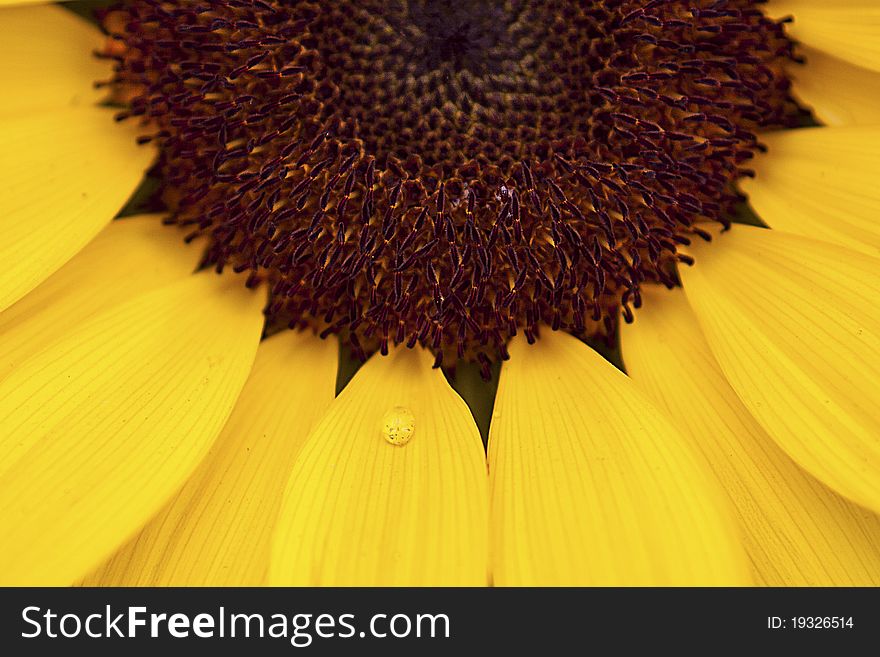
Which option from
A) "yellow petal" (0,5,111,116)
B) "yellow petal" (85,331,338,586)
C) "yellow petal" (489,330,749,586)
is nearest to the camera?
"yellow petal" (489,330,749,586)

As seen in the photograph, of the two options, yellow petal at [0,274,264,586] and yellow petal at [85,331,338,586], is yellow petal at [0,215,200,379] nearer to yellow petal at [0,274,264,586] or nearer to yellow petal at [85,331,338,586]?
yellow petal at [0,274,264,586]

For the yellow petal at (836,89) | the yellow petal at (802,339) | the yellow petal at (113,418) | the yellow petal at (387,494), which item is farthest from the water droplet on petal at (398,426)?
the yellow petal at (836,89)

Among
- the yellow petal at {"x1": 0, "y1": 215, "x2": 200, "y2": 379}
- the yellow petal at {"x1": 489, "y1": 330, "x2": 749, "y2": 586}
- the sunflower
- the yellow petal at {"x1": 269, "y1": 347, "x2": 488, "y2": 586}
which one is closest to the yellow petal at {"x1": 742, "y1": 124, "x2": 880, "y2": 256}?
the sunflower

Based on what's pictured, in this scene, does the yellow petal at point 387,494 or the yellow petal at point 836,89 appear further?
the yellow petal at point 836,89

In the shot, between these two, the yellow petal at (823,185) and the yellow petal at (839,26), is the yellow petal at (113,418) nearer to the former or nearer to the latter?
the yellow petal at (823,185)

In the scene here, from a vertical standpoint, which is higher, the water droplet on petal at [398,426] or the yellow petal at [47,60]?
the yellow petal at [47,60]

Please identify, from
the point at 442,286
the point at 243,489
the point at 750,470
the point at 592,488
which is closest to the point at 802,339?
the point at 750,470
